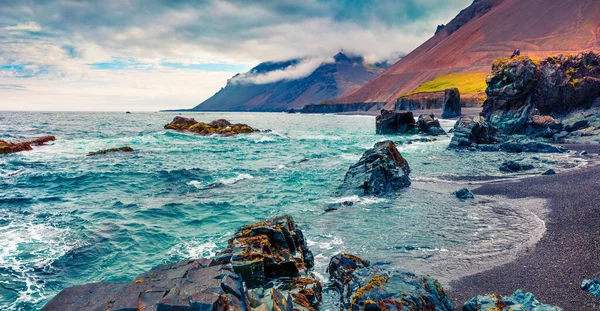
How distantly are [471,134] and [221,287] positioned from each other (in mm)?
41636

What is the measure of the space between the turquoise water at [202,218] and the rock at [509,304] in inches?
91.6

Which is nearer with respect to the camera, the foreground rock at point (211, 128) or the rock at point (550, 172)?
the rock at point (550, 172)

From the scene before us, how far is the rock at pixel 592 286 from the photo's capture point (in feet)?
27.4

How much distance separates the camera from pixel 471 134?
135ft

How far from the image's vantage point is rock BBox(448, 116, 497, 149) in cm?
4006

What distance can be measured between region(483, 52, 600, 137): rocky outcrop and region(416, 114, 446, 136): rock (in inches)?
398

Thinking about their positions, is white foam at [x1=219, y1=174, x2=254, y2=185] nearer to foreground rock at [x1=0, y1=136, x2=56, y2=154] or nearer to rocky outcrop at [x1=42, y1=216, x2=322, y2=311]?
rocky outcrop at [x1=42, y1=216, x2=322, y2=311]

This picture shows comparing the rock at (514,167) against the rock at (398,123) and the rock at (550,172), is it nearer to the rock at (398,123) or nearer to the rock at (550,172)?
the rock at (550,172)

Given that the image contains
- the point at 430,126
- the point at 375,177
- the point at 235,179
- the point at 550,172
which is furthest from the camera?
the point at 430,126

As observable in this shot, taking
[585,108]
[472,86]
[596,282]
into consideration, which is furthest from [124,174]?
[472,86]

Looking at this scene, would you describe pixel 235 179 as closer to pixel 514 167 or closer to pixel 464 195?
pixel 464 195

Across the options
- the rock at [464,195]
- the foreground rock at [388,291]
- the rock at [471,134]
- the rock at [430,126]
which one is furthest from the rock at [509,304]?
the rock at [430,126]

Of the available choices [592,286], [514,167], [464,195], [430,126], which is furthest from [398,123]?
[592,286]

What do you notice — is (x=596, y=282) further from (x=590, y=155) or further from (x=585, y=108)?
(x=585, y=108)
